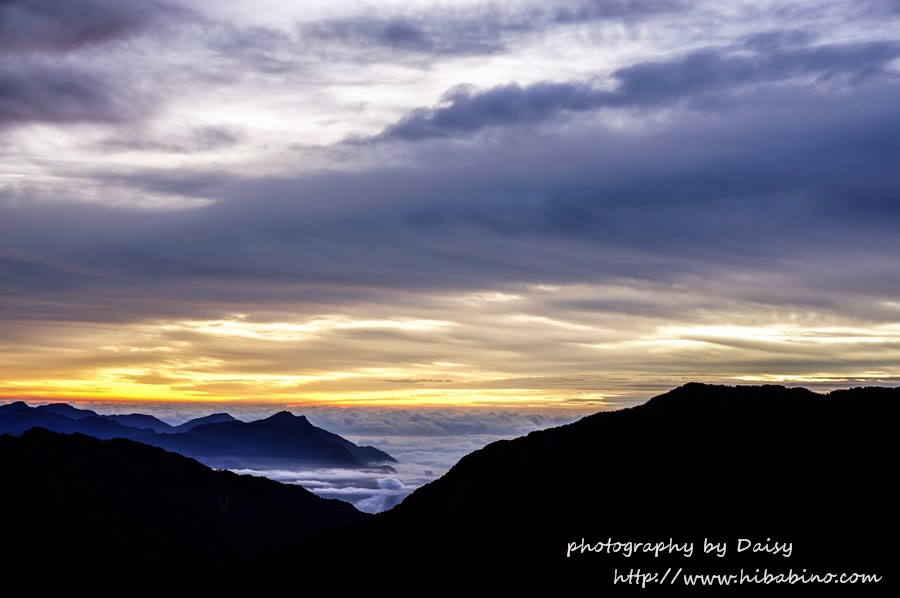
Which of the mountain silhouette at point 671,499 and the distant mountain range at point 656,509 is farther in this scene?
the mountain silhouette at point 671,499

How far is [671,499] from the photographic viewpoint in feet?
422

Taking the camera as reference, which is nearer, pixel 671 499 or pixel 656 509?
pixel 656 509

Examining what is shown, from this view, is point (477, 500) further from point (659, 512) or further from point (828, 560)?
point (828, 560)

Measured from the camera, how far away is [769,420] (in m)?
147

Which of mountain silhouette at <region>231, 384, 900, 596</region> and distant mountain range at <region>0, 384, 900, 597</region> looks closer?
distant mountain range at <region>0, 384, 900, 597</region>

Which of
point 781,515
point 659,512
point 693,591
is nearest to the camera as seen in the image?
point 693,591

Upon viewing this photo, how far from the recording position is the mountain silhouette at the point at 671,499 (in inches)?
4368

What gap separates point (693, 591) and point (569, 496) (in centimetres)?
3815

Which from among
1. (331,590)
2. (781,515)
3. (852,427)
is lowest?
(331,590)

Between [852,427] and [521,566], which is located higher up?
[852,427]

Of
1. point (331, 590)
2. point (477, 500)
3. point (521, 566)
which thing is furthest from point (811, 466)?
point (331, 590)

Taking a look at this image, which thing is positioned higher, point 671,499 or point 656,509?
point 671,499

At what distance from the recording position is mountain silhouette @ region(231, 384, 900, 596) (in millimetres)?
110938

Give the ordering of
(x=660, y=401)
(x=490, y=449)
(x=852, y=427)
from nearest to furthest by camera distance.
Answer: (x=852, y=427) < (x=660, y=401) < (x=490, y=449)
